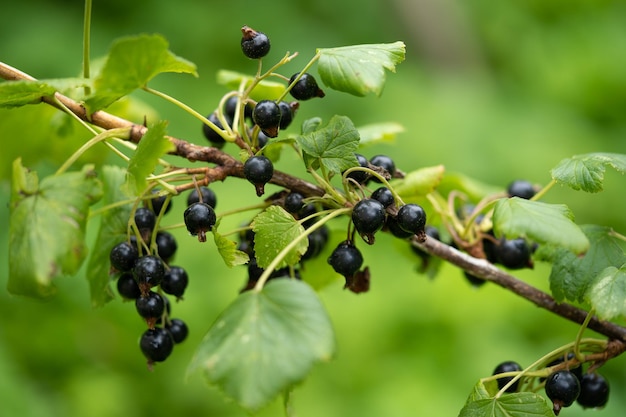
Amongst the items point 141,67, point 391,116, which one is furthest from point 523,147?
point 141,67

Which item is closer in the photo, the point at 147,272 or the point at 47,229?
the point at 47,229

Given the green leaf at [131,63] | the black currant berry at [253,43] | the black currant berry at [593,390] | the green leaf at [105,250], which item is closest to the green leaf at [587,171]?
the black currant berry at [593,390]

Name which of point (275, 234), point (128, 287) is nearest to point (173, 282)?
point (128, 287)

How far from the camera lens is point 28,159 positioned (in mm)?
1529

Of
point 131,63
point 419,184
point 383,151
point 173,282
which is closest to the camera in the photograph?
point 131,63

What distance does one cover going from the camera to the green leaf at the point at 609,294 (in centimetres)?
92

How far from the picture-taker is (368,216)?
963 millimetres

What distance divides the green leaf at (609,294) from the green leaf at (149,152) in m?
0.63

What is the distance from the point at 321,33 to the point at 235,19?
597 millimetres

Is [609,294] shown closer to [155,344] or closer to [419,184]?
[419,184]

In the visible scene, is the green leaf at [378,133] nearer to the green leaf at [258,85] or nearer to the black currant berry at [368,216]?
the green leaf at [258,85]

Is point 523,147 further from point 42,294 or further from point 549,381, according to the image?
point 42,294

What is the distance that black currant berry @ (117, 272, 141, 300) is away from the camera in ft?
3.62

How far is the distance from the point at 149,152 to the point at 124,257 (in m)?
0.21
